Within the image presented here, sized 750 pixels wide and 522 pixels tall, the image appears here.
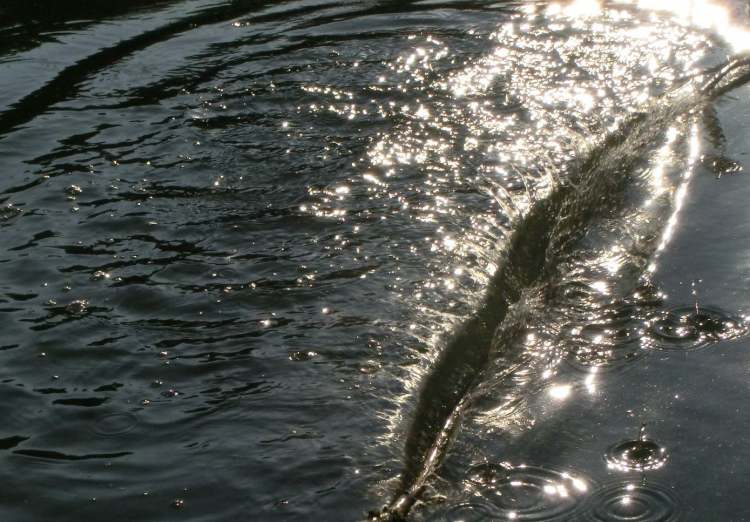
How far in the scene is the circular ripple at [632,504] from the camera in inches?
115

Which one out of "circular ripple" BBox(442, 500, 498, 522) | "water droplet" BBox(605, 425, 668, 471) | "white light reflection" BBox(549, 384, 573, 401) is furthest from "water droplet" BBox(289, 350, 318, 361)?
"water droplet" BBox(605, 425, 668, 471)

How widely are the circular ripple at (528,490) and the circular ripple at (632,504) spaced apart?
0.19 ft

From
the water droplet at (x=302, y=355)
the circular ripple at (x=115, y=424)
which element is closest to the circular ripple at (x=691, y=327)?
the water droplet at (x=302, y=355)

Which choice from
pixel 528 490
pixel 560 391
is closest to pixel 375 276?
pixel 560 391

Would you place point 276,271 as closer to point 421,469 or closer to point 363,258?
point 363,258

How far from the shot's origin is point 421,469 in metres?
3.24

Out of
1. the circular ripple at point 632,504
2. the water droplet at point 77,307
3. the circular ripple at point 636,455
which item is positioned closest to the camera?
the circular ripple at point 632,504

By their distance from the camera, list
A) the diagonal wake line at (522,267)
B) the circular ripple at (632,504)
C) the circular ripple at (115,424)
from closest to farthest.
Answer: the circular ripple at (632,504), the diagonal wake line at (522,267), the circular ripple at (115,424)

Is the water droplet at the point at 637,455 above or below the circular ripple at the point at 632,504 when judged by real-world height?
above

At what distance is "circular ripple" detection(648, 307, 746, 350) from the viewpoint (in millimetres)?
3781

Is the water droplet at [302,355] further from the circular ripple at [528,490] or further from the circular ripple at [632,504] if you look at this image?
the circular ripple at [632,504]

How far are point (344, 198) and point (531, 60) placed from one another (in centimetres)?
233

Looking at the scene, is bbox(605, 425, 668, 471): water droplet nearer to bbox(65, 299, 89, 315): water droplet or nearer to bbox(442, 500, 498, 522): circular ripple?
bbox(442, 500, 498, 522): circular ripple

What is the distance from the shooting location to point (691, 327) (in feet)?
12.7
